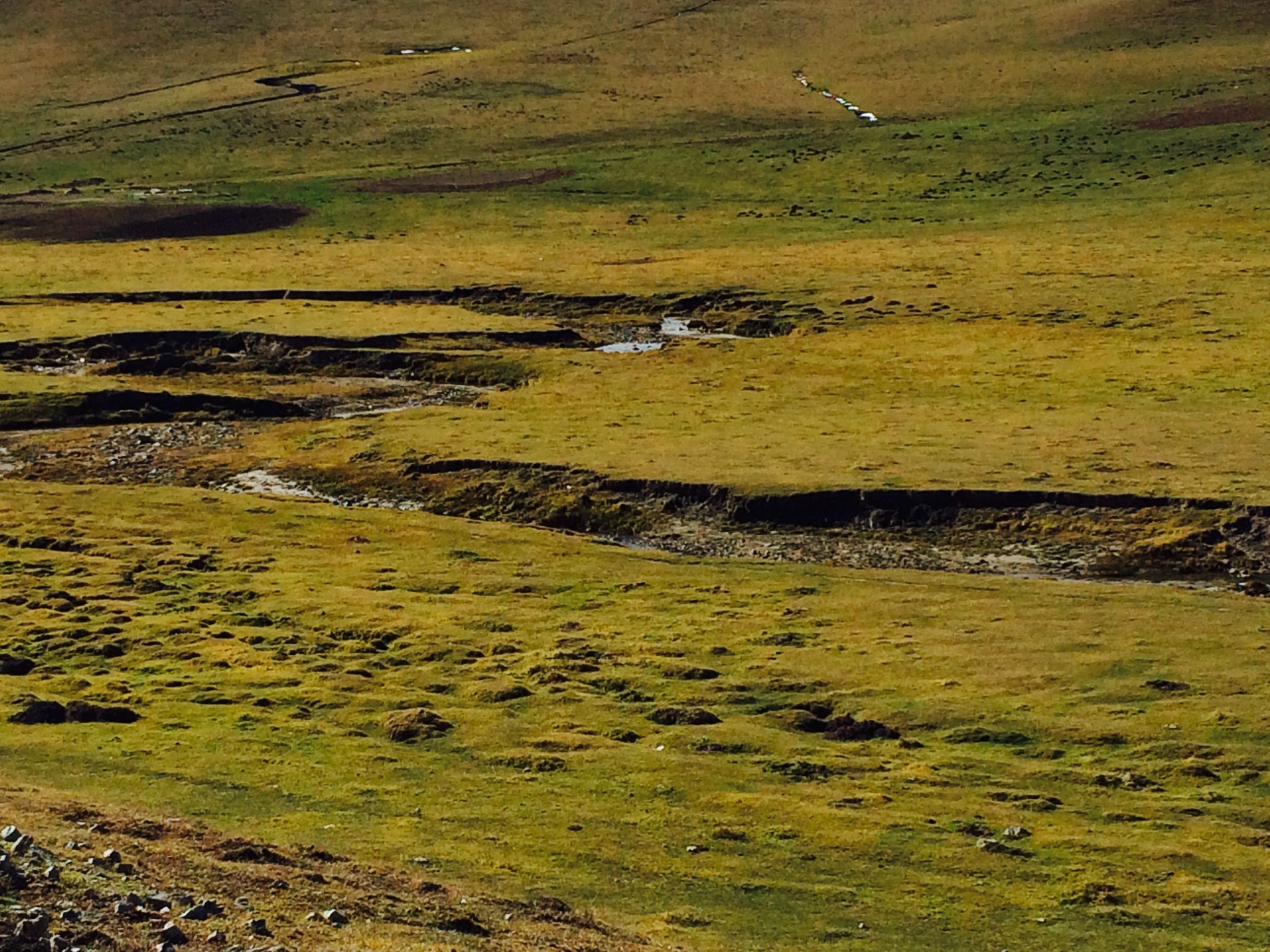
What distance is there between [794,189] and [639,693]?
7621cm

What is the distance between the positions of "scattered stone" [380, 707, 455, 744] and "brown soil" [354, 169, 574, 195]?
3139 inches

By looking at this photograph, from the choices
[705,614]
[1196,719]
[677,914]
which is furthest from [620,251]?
[677,914]

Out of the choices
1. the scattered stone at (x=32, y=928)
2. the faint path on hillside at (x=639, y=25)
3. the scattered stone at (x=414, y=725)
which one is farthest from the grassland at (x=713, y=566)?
the faint path on hillside at (x=639, y=25)

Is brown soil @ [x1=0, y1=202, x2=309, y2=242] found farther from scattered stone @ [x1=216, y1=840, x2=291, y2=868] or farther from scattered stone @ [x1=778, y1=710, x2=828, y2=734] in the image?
scattered stone @ [x1=216, y1=840, x2=291, y2=868]

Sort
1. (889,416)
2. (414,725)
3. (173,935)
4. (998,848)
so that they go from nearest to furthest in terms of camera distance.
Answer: (173,935) < (998,848) < (414,725) < (889,416)

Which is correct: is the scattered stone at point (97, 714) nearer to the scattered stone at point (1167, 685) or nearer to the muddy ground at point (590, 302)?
the scattered stone at point (1167, 685)

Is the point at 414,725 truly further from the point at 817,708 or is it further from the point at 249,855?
the point at 249,855

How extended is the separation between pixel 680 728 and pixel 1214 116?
3635 inches

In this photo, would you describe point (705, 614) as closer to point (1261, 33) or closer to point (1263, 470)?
point (1263, 470)

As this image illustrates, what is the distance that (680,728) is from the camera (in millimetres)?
25969

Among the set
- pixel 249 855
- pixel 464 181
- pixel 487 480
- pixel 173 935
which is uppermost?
pixel 173 935

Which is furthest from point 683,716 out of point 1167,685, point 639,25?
point 639,25

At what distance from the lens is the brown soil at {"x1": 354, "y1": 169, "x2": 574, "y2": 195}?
104 metres

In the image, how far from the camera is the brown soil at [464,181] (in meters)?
104
